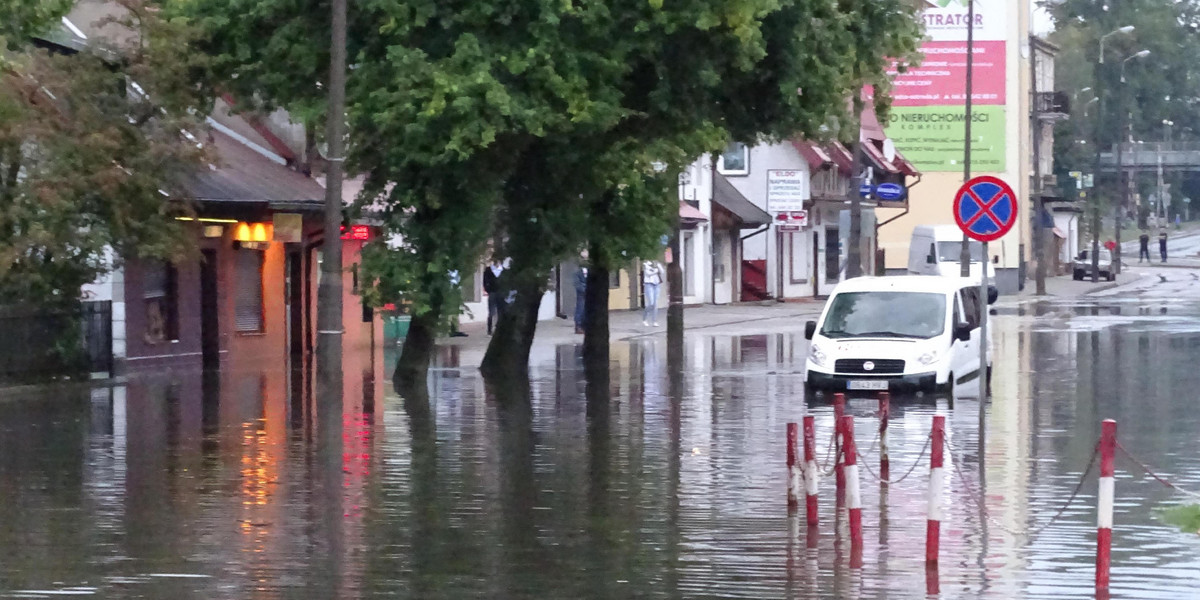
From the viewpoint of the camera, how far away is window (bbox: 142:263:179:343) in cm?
3028

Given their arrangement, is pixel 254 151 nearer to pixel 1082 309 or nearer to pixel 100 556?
pixel 100 556

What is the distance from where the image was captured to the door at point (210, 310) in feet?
104

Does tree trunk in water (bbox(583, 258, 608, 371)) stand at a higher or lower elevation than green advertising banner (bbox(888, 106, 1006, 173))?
lower

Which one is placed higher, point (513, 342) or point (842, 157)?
point (842, 157)

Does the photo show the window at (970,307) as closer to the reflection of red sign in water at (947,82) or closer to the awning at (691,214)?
the awning at (691,214)

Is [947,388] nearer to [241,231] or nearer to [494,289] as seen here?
[494,289]

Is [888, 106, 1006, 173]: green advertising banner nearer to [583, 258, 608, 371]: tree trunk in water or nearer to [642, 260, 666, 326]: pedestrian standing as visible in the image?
[642, 260, 666, 326]: pedestrian standing

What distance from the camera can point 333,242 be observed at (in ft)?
66.5

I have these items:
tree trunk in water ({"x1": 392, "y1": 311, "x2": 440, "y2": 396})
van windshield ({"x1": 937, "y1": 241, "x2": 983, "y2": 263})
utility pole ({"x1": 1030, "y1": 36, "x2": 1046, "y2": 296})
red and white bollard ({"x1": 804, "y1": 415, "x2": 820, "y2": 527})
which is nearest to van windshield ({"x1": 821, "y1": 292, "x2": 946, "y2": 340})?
tree trunk in water ({"x1": 392, "y1": 311, "x2": 440, "y2": 396})

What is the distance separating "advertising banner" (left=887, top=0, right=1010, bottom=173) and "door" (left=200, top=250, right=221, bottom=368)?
40275mm

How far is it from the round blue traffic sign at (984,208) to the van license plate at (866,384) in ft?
21.4

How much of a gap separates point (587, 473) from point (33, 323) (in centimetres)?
1333

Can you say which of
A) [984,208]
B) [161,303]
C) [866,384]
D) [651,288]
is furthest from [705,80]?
[651,288]

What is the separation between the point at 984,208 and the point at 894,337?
276 inches
